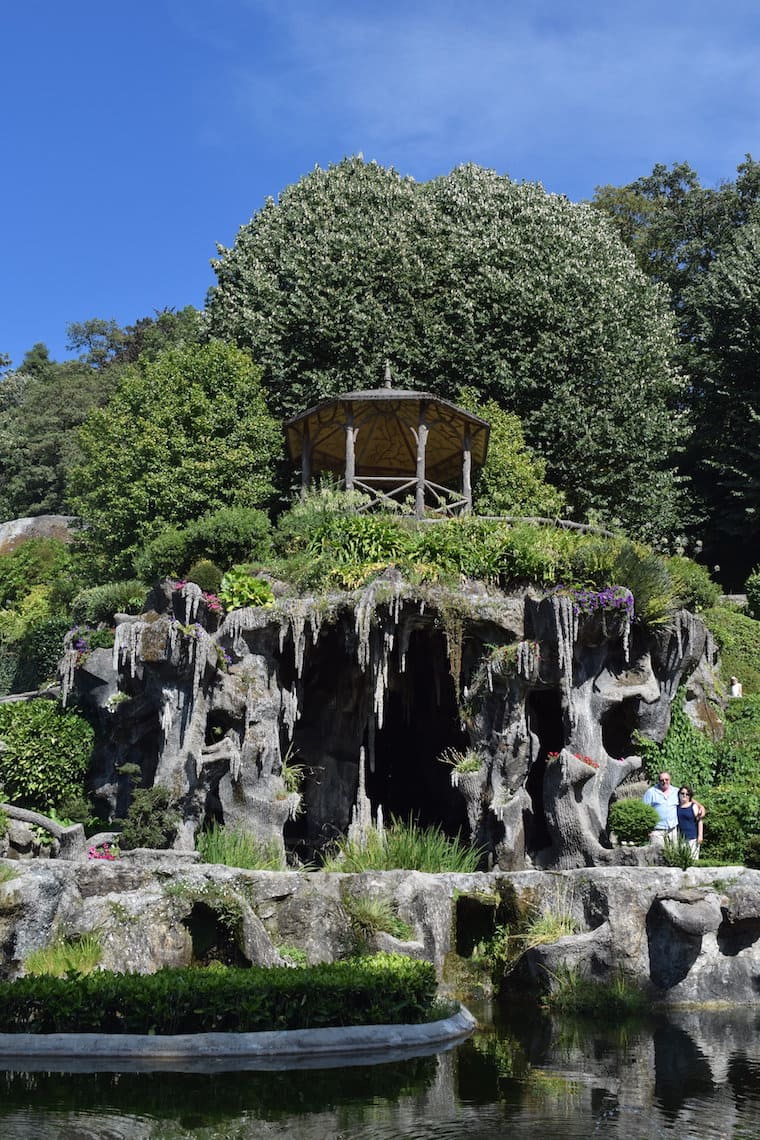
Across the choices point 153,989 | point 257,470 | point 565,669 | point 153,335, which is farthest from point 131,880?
point 153,335

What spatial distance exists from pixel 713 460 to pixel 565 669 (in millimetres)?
16600

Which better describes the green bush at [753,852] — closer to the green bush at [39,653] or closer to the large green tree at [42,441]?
the green bush at [39,653]

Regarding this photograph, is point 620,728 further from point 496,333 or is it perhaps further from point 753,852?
point 496,333

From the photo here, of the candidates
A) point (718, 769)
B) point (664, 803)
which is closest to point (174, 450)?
point (718, 769)

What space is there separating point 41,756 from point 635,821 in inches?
409

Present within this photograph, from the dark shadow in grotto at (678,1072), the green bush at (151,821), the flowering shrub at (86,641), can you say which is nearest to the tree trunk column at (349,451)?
the flowering shrub at (86,641)

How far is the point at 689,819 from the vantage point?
53.1 ft

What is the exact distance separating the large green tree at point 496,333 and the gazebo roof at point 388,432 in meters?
2.37

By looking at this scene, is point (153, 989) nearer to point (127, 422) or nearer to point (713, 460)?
point (127, 422)

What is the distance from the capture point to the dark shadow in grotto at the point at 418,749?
21.7 metres

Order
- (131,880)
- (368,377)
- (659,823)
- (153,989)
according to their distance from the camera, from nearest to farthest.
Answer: (153,989)
(131,880)
(659,823)
(368,377)

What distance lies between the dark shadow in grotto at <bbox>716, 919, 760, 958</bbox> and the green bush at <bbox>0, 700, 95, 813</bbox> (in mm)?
11417

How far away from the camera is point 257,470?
27.8m

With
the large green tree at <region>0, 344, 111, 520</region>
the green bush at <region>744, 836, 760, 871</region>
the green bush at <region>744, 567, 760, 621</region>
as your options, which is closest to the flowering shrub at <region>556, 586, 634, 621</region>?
the green bush at <region>744, 836, 760, 871</region>
